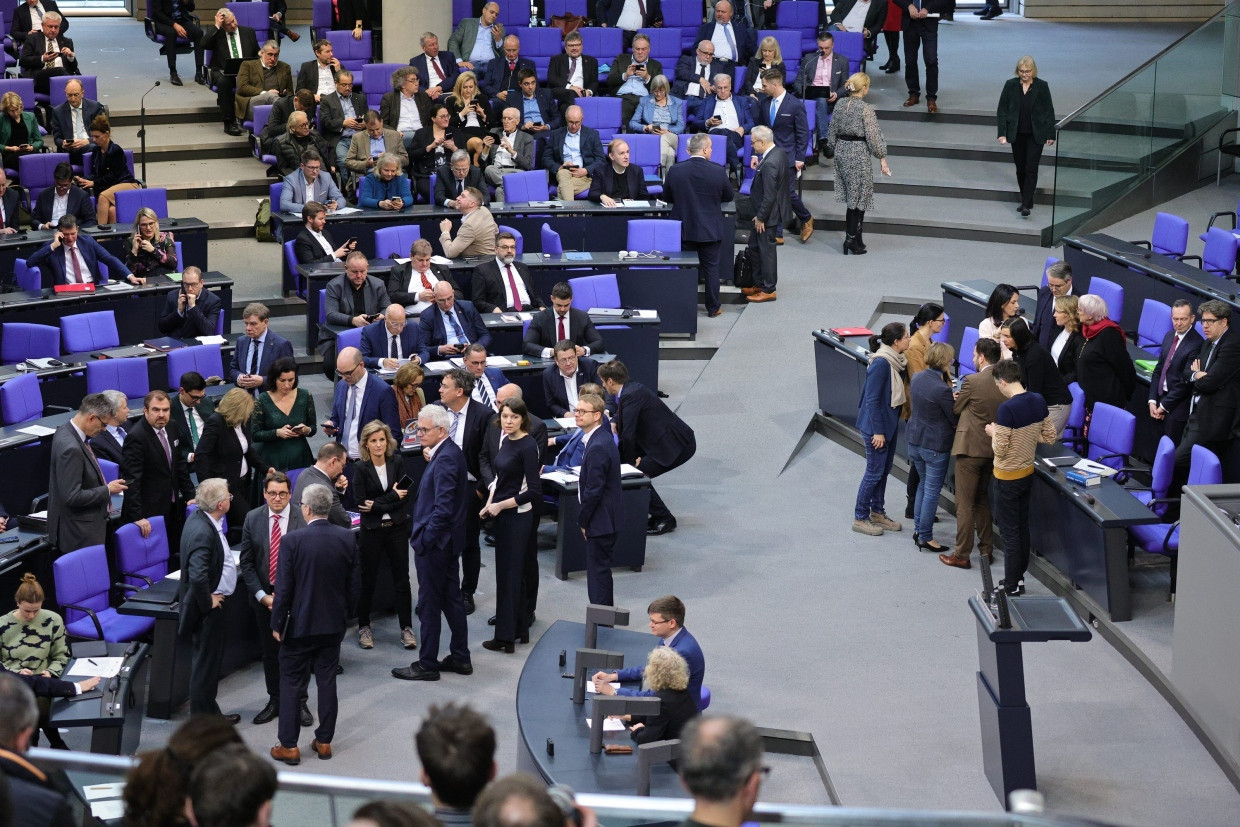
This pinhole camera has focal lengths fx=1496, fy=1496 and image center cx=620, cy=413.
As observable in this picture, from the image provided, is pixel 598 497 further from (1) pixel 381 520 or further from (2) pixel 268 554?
(2) pixel 268 554

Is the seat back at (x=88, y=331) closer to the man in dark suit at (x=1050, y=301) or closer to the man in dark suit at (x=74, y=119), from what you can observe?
the man in dark suit at (x=74, y=119)

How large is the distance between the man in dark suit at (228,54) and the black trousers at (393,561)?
9753 millimetres

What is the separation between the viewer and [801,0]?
18734mm

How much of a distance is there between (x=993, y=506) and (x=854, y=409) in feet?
6.34

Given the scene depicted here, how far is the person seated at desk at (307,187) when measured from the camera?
14.2 metres

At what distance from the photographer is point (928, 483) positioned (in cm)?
1028

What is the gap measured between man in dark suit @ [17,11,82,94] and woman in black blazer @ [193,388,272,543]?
835cm

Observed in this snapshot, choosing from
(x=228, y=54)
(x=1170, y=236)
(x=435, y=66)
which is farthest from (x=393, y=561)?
(x=228, y=54)

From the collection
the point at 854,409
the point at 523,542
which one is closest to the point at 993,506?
the point at 854,409

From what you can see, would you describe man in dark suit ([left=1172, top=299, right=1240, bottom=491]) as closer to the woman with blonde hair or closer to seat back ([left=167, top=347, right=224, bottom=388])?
the woman with blonde hair

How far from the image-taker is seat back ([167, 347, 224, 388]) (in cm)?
1145

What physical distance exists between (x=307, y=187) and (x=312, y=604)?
7.41 metres

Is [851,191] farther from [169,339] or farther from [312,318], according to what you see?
[169,339]

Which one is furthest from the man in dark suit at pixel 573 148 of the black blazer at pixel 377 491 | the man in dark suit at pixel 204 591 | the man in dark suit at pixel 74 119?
the man in dark suit at pixel 204 591
